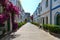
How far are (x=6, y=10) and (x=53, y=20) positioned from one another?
783 cm

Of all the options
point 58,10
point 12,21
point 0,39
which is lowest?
point 0,39

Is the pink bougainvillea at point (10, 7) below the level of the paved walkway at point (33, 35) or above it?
above

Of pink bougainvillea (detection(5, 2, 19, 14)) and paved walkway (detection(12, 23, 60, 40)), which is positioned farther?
paved walkway (detection(12, 23, 60, 40))

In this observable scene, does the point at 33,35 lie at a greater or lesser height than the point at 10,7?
lesser

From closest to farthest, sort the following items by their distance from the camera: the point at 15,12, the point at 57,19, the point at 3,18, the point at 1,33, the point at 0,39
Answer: the point at 3,18 → the point at 0,39 → the point at 1,33 → the point at 15,12 → the point at 57,19

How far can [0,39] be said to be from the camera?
1205cm

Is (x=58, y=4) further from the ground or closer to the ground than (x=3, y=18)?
further from the ground

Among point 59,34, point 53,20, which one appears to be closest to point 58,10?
point 53,20

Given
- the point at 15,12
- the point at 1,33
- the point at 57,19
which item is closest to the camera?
the point at 1,33

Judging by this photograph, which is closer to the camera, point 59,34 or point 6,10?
point 6,10

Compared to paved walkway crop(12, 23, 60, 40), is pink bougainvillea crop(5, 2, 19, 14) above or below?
above

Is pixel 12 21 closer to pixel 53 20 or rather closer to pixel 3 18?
pixel 53 20

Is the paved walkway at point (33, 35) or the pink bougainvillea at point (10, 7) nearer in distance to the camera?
the pink bougainvillea at point (10, 7)

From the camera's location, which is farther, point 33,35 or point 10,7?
point 33,35
